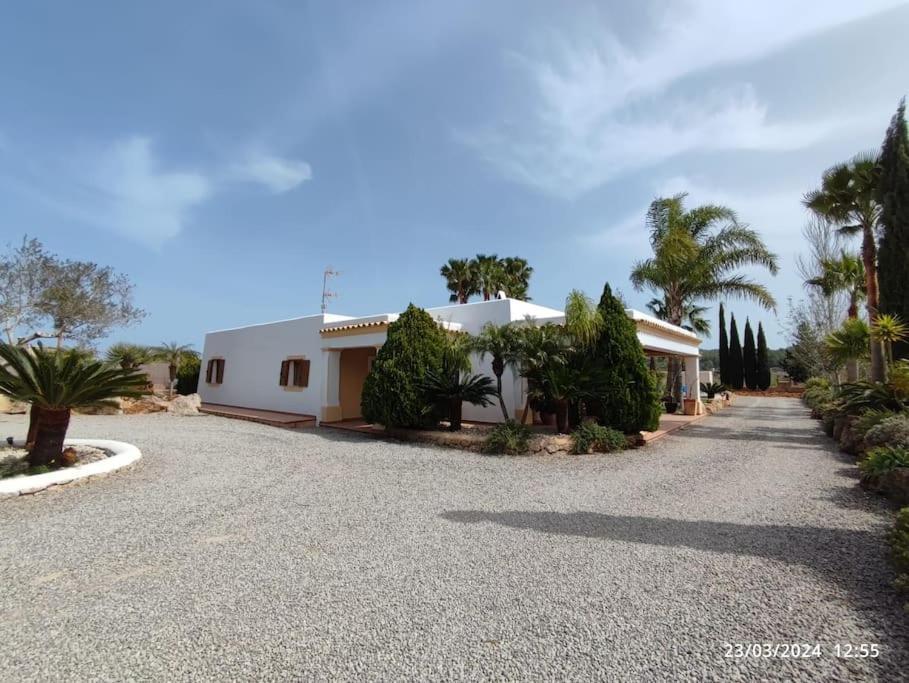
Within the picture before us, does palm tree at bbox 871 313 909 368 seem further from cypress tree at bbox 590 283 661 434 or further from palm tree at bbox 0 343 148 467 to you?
palm tree at bbox 0 343 148 467

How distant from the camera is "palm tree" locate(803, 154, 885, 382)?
12164mm

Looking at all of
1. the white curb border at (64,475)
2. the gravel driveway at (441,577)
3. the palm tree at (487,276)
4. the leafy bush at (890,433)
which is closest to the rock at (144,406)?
the white curb border at (64,475)

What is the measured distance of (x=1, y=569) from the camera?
12.6 ft

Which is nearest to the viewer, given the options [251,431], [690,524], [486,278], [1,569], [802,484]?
[1,569]

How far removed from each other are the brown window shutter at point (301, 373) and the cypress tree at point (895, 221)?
16971 millimetres

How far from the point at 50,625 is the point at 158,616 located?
65 centimetres

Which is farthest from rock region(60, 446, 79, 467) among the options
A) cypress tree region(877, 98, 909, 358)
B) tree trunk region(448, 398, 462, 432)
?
cypress tree region(877, 98, 909, 358)

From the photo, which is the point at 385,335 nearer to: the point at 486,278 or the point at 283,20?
the point at 283,20

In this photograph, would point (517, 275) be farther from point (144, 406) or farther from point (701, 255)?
point (144, 406)

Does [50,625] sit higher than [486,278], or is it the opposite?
[486,278]

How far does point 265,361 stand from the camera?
699 inches

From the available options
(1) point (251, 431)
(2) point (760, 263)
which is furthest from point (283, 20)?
(2) point (760, 263)

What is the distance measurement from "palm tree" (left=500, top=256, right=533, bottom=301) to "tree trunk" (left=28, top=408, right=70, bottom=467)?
2382 cm

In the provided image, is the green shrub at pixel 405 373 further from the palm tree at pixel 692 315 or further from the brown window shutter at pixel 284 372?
the palm tree at pixel 692 315
